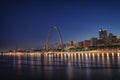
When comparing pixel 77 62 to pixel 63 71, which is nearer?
pixel 63 71

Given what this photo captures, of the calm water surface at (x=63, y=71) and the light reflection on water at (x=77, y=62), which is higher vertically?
the light reflection on water at (x=77, y=62)

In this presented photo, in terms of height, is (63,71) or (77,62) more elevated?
(77,62)

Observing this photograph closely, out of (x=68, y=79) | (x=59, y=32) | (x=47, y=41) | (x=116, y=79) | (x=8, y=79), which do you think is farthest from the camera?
(x=47, y=41)

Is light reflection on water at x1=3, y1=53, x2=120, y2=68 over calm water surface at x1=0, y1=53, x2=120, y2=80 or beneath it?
over

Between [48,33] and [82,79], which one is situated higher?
[48,33]

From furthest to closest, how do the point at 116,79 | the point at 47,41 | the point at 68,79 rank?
1. the point at 47,41
2. the point at 68,79
3. the point at 116,79

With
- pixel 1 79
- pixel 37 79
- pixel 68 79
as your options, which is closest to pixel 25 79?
pixel 37 79

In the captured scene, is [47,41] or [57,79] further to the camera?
[47,41]

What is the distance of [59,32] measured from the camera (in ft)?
538

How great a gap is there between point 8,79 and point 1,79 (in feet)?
2.98

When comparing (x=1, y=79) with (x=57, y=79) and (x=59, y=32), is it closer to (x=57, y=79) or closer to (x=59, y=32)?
(x=57, y=79)

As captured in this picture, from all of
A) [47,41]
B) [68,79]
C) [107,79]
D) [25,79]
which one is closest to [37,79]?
[25,79]

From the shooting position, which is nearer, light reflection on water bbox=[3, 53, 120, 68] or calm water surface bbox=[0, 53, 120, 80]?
calm water surface bbox=[0, 53, 120, 80]

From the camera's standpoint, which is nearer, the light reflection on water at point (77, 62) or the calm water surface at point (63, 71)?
the calm water surface at point (63, 71)
